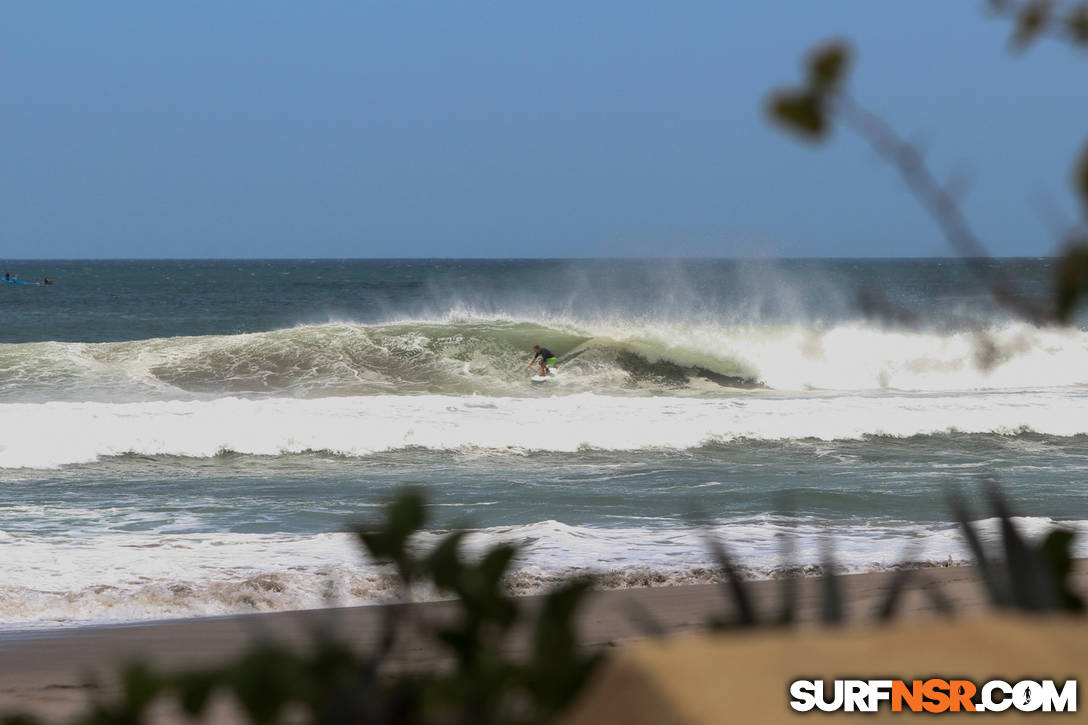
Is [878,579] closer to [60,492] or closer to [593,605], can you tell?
[593,605]

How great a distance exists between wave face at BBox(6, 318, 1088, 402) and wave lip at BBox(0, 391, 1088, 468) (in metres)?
4.79

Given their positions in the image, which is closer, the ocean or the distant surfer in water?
the ocean

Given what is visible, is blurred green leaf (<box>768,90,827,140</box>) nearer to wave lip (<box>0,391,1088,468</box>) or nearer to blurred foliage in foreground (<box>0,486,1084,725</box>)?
blurred foliage in foreground (<box>0,486,1084,725</box>)

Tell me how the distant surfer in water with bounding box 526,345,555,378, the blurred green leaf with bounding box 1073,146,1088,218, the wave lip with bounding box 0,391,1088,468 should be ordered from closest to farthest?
the blurred green leaf with bounding box 1073,146,1088,218
the wave lip with bounding box 0,391,1088,468
the distant surfer in water with bounding box 526,345,555,378

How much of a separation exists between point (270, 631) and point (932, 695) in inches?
176

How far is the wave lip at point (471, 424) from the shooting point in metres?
14.3

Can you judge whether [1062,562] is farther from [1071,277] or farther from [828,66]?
[828,66]

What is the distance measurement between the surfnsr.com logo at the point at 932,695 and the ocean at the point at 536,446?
296mm

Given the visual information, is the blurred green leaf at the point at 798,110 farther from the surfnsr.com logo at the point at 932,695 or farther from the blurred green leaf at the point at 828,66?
the surfnsr.com logo at the point at 932,695

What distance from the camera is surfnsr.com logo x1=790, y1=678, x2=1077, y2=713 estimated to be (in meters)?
1.17

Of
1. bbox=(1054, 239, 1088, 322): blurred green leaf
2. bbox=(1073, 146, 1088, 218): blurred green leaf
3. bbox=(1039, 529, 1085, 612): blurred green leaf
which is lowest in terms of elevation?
bbox=(1039, 529, 1085, 612): blurred green leaf

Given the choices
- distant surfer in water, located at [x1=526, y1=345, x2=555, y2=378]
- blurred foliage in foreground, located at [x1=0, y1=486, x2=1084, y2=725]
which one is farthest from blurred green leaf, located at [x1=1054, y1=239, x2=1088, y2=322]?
distant surfer in water, located at [x1=526, y1=345, x2=555, y2=378]

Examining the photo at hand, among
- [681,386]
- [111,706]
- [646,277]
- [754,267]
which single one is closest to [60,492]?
[111,706]

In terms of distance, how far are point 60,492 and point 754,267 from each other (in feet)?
108
